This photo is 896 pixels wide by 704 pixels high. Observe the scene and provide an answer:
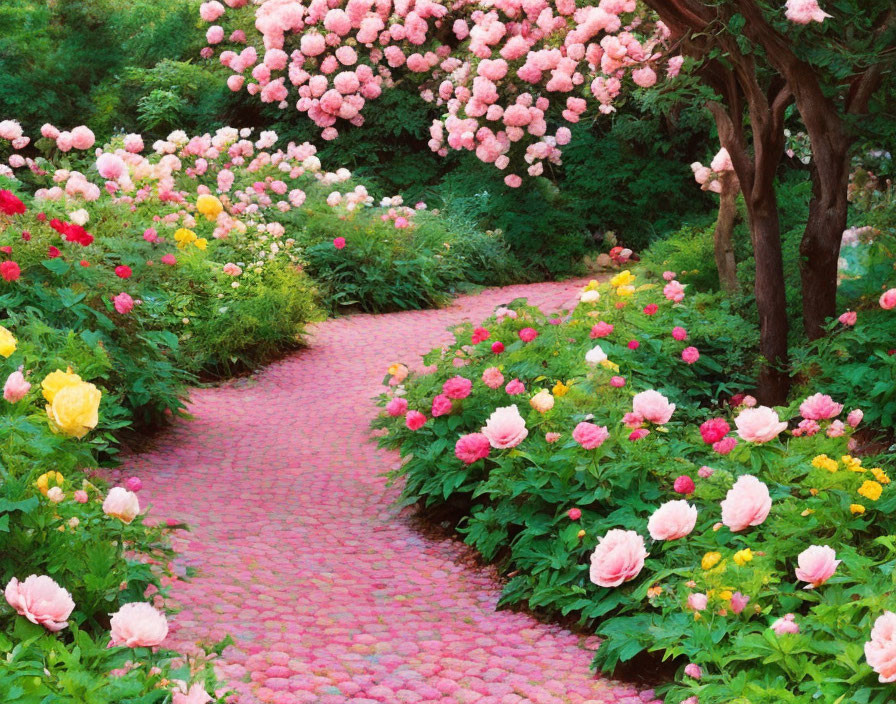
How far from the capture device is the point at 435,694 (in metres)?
3.24

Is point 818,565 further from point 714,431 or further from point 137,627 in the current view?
point 137,627

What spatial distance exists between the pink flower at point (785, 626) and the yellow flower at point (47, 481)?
1.99 metres

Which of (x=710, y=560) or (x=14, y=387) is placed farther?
(x=710, y=560)

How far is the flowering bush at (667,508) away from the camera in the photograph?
287cm

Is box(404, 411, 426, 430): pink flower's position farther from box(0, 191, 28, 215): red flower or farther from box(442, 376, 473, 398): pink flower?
box(0, 191, 28, 215): red flower

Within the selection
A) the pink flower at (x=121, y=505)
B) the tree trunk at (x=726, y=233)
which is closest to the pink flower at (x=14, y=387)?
the pink flower at (x=121, y=505)

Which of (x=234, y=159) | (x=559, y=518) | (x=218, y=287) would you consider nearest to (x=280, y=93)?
(x=234, y=159)

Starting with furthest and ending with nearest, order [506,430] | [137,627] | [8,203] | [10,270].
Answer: [8,203], [10,270], [506,430], [137,627]

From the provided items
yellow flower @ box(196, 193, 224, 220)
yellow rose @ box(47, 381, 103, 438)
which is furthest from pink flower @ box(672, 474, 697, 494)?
yellow flower @ box(196, 193, 224, 220)

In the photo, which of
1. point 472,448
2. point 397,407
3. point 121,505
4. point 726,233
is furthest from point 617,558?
point 726,233

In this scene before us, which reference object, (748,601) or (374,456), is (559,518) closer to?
(748,601)

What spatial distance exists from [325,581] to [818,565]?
6.42 feet

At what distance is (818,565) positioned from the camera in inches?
115

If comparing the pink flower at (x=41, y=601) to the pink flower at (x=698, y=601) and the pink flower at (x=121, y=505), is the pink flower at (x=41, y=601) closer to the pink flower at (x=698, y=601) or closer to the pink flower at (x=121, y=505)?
the pink flower at (x=121, y=505)
